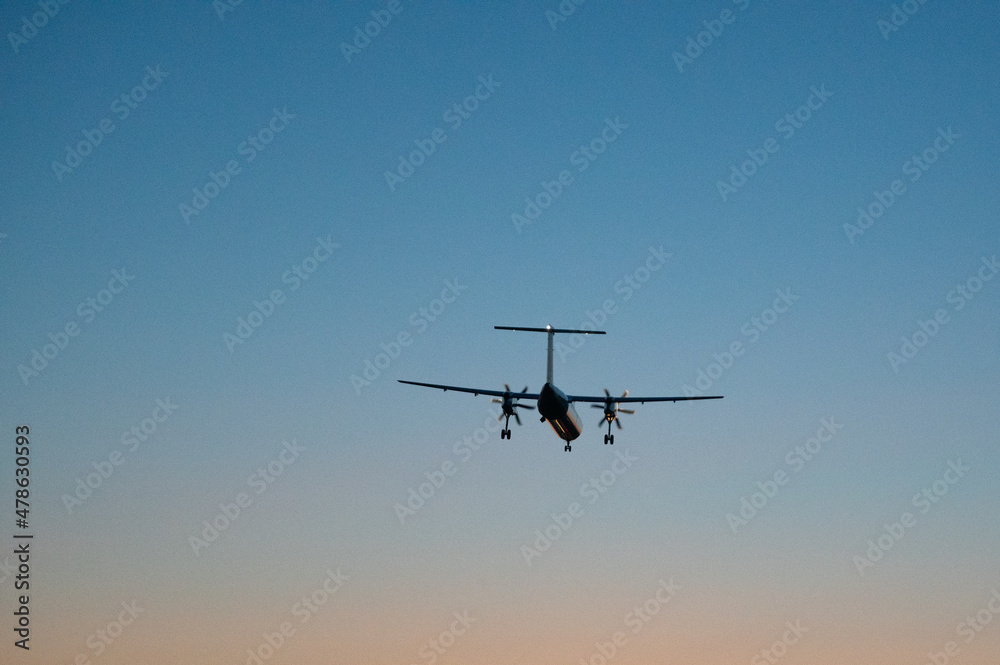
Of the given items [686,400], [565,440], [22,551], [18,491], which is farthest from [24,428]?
[686,400]

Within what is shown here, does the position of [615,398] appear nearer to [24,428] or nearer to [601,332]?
[601,332]

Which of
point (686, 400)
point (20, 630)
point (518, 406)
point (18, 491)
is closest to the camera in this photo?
point (18, 491)

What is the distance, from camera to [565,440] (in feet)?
325

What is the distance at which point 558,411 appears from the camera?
89250 mm

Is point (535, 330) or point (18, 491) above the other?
point (535, 330)

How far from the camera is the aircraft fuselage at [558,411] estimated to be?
8762cm

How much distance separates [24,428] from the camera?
7500 cm

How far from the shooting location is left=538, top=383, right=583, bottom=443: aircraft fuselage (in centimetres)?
8762

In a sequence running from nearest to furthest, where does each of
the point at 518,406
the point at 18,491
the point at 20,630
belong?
the point at 18,491 < the point at 20,630 < the point at 518,406

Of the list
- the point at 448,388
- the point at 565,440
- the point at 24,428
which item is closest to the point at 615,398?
the point at 565,440

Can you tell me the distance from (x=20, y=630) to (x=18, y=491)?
1194cm

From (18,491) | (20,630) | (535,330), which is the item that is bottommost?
(20,630)

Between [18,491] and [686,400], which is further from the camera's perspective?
[686,400]

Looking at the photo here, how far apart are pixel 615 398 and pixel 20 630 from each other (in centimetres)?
5057
